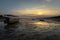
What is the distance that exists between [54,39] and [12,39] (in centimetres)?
449

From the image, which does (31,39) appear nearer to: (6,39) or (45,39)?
(45,39)

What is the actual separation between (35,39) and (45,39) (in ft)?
3.51

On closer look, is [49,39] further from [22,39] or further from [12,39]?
[12,39]

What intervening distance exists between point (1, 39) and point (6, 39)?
556mm

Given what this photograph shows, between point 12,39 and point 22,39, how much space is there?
107 centimetres

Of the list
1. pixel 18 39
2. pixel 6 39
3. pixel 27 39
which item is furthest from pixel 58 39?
pixel 6 39

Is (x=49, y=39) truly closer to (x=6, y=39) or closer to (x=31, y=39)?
(x=31, y=39)

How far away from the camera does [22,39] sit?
479 inches

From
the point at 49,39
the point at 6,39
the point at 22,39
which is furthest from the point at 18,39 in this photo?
the point at 49,39

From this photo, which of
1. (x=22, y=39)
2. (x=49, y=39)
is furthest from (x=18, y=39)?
(x=49, y=39)

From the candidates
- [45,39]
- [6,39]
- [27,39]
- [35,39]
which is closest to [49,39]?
[45,39]

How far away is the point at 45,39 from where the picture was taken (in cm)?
1204

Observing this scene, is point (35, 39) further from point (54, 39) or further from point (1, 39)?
point (1, 39)

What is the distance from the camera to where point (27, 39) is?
478 inches
